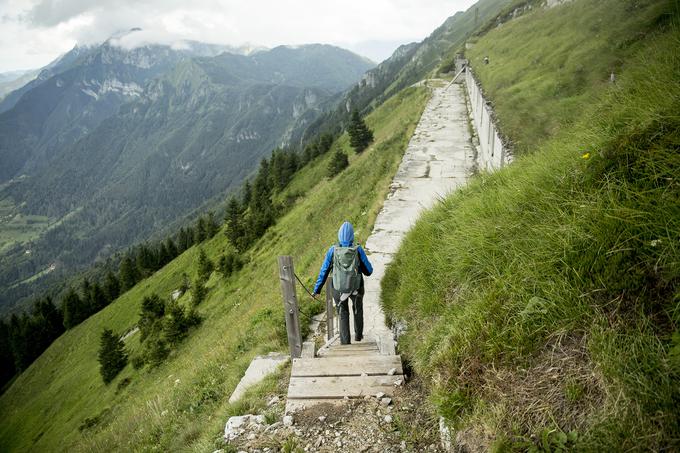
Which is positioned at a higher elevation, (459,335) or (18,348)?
(459,335)

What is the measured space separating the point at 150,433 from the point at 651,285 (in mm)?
9338

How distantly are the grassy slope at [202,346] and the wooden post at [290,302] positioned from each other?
1.36 meters

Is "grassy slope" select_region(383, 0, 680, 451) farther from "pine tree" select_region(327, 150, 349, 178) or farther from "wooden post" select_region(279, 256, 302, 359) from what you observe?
"pine tree" select_region(327, 150, 349, 178)

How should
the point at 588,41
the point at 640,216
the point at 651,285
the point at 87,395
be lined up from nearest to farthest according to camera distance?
the point at 651,285 → the point at 640,216 → the point at 588,41 → the point at 87,395

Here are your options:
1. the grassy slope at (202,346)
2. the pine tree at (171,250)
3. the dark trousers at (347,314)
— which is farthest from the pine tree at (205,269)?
the dark trousers at (347,314)

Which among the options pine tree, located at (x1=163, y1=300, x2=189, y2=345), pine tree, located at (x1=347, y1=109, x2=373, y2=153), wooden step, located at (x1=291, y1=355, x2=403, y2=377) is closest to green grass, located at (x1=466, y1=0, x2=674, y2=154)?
wooden step, located at (x1=291, y1=355, x2=403, y2=377)

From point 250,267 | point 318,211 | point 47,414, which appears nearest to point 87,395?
point 47,414

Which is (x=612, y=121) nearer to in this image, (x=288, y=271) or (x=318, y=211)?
(x=288, y=271)

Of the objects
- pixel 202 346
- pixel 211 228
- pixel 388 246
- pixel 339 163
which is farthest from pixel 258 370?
pixel 211 228

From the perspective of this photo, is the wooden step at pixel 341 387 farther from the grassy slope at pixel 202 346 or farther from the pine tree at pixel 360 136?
the pine tree at pixel 360 136

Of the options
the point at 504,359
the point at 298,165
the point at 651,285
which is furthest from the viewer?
the point at 298,165

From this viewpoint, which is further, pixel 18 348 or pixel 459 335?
pixel 18 348

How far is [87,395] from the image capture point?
46219 millimetres

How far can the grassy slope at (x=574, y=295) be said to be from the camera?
112 inches
